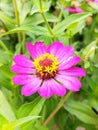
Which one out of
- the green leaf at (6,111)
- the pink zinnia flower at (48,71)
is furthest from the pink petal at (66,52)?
the green leaf at (6,111)

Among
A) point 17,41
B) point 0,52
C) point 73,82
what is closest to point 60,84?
point 73,82

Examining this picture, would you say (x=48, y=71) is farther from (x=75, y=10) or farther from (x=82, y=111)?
(x=75, y=10)

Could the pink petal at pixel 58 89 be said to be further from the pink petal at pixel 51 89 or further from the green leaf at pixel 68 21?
the green leaf at pixel 68 21

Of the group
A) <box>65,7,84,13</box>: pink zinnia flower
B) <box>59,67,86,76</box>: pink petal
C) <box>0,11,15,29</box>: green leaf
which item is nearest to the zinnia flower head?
<box>65,7,84,13</box>: pink zinnia flower

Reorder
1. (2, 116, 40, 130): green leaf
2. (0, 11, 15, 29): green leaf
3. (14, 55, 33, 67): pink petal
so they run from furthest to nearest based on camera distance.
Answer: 1. (0, 11, 15, 29): green leaf
2. (14, 55, 33, 67): pink petal
3. (2, 116, 40, 130): green leaf

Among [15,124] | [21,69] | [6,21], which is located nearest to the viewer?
[15,124]

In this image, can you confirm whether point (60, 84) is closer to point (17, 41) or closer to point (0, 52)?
point (0, 52)

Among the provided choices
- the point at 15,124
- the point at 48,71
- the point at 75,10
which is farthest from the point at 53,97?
the point at 75,10

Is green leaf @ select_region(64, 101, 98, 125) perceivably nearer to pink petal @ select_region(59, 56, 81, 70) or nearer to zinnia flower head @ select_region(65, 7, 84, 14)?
pink petal @ select_region(59, 56, 81, 70)
